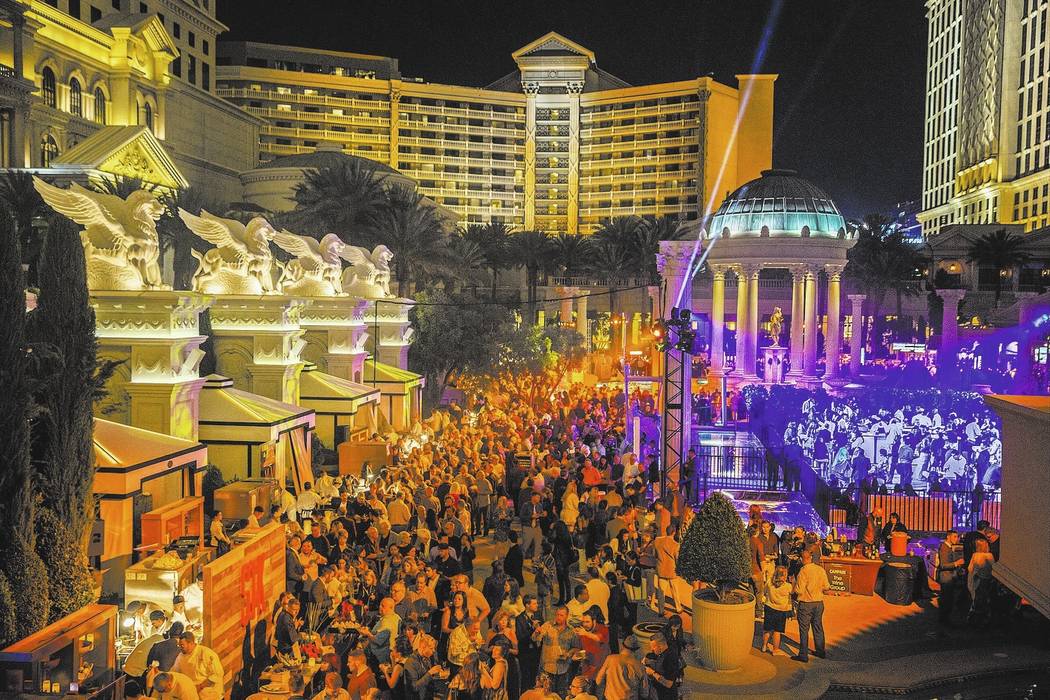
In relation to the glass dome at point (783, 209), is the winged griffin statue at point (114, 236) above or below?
below

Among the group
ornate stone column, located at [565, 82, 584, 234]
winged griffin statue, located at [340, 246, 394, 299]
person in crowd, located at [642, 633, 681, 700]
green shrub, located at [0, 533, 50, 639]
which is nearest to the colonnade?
winged griffin statue, located at [340, 246, 394, 299]

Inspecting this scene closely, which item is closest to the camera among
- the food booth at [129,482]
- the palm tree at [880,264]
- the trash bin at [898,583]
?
the trash bin at [898,583]

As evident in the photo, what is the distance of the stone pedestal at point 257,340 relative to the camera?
23.0m

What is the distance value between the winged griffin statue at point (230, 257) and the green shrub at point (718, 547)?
1496cm

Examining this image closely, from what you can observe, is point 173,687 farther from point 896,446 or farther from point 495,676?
point 896,446

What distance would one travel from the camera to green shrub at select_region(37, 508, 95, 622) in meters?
9.97

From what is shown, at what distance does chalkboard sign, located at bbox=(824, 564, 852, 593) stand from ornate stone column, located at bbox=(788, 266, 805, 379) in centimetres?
2651

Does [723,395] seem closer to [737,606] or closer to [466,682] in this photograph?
[737,606]

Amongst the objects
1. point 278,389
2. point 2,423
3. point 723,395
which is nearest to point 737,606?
point 2,423

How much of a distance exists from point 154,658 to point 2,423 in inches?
112

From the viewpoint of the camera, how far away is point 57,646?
29.9 ft

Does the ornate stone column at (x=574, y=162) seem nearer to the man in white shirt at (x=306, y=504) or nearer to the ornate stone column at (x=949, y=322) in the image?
the ornate stone column at (x=949, y=322)

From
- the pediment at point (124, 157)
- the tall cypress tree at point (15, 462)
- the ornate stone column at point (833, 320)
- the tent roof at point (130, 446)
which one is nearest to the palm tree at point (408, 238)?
the pediment at point (124, 157)

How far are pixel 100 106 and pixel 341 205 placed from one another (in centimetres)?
2179
